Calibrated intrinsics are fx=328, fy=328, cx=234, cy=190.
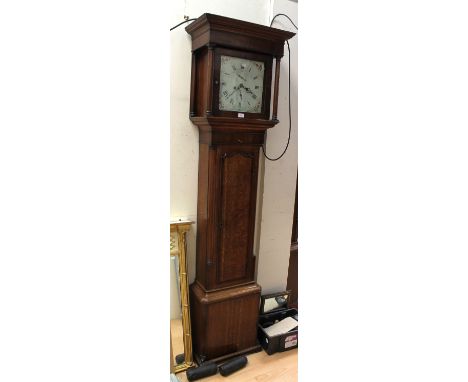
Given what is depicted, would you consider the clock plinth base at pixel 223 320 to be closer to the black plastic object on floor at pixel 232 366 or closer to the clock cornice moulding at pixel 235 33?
the black plastic object on floor at pixel 232 366

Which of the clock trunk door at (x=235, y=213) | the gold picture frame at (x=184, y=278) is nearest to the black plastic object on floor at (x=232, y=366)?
Answer: the gold picture frame at (x=184, y=278)

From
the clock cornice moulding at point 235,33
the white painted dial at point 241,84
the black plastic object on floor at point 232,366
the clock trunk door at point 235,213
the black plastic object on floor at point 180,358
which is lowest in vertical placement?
the black plastic object on floor at point 232,366

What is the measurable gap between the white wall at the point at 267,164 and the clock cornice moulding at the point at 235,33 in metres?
0.13

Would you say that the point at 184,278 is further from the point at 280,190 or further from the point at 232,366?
the point at 280,190

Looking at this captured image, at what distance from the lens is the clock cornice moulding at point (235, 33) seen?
1.55 meters

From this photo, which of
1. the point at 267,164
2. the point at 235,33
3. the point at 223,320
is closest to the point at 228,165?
the point at 267,164

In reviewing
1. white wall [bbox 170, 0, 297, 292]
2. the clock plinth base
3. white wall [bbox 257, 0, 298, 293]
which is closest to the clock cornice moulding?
white wall [bbox 170, 0, 297, 292]

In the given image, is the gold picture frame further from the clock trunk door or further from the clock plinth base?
the clock trunk door

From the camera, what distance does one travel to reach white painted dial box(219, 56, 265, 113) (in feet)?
5.50

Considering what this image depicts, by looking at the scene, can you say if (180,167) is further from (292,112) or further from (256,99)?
(292,112)

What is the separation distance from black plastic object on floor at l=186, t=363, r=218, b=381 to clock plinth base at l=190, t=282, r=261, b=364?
0.26 feet

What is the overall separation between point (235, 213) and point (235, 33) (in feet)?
3.07
